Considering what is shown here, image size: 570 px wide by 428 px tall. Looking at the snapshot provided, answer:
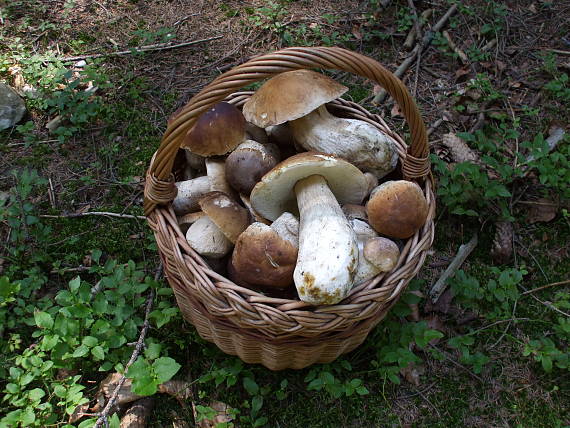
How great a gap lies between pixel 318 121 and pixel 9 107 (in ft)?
7.23

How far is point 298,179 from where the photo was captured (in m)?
1.74

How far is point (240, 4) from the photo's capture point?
3795 mm

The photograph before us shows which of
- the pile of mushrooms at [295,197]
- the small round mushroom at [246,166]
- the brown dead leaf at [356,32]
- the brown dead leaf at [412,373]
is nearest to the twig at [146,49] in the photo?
the brown dead leaf at [356,32]

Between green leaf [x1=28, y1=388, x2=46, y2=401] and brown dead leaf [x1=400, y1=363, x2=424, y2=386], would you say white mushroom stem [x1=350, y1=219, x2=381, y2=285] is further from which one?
green leaf [x1=28, y1=388, x2=46, y2=401]

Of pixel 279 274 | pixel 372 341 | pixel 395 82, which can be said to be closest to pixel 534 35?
pixel 395 82

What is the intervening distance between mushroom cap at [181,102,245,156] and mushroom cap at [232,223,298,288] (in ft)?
1.60

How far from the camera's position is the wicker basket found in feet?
4.70

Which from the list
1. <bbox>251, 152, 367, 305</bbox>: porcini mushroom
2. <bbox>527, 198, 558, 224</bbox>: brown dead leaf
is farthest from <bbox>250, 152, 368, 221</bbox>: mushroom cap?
<bbox>527, 198, 558, 224</bbox>: brown dead leaf

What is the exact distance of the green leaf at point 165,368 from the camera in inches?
60.8

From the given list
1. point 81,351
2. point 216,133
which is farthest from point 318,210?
point 81,351

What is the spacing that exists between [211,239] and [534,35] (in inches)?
126

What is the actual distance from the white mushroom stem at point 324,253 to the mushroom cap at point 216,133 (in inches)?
18.3

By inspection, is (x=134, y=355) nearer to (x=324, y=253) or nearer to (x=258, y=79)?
(x=324, y=253)

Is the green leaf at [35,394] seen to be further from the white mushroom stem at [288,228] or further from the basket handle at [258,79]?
the white mushroom stem at [288,228]
